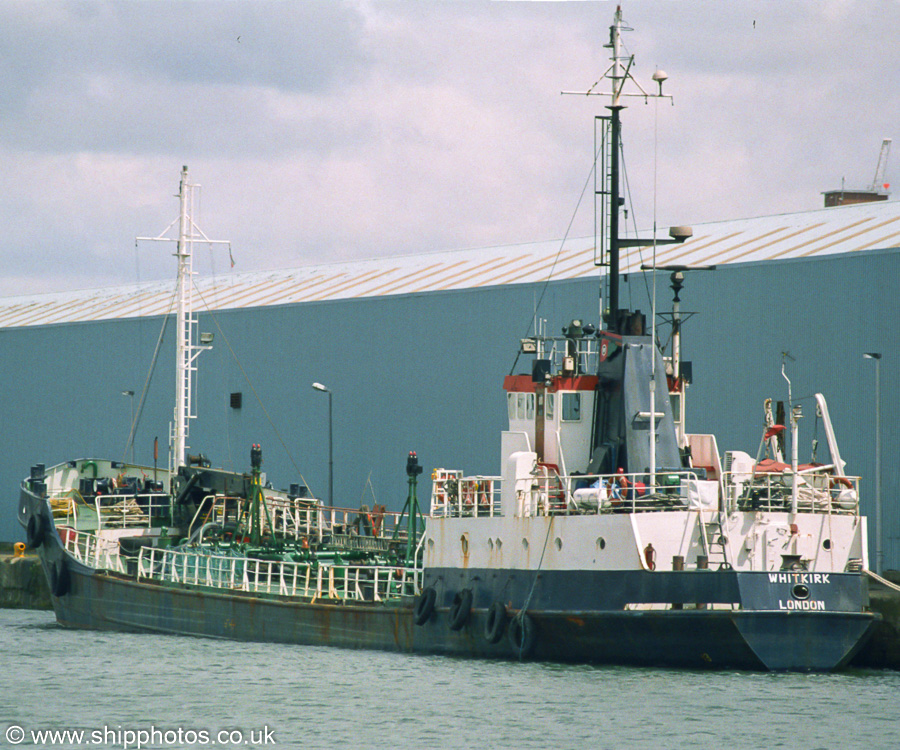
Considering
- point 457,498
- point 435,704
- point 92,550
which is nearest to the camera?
point 435,704

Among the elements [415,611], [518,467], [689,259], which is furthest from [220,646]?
[689,259]

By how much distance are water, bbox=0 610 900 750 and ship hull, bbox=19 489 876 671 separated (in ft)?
1.29

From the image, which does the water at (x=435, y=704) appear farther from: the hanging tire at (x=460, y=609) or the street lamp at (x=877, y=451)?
the street lamp at (x=877, y=451)

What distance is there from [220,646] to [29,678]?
19.0ft

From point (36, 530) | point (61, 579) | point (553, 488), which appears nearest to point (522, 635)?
point (553, 488)

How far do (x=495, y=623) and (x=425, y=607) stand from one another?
213 cm

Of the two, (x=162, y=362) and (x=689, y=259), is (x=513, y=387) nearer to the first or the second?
(x=689, y=259)

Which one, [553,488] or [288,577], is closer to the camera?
[553,488]

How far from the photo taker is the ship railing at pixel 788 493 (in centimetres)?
2686

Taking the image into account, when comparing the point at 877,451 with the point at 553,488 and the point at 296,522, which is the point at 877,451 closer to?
the point at 553,488

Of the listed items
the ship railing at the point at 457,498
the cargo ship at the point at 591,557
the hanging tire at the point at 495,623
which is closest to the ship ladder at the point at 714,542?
the cargo ship at the point at 591,557

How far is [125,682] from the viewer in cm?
2636

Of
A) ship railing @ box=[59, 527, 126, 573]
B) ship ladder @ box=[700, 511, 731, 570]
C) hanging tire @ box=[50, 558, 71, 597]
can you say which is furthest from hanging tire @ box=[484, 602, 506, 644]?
hanging tire @ box=[50, 558, 71, 597]

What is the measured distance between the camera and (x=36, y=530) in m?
38.7
